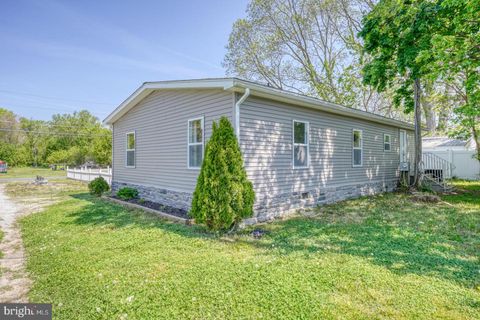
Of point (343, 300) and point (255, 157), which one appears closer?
point (343, 300)

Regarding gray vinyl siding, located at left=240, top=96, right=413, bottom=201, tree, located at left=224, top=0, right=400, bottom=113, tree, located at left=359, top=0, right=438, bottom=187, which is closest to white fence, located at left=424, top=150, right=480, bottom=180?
tree, located at left=224, top=0, right=400, bottom=113

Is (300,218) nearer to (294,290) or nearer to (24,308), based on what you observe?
(294,290)

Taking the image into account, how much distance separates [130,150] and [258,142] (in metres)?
6.21

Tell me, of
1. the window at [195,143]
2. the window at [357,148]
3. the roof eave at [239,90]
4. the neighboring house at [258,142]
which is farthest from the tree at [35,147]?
the window at [357,148]

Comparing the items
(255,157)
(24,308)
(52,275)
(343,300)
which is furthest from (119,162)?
(343,300)

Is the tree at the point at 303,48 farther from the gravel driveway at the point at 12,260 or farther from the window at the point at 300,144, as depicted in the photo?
the gravel driveway at the point at 12,260

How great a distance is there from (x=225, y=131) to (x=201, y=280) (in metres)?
3.04

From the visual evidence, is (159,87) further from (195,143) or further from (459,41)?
(459,41)

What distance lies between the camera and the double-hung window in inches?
401

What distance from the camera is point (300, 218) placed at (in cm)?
666

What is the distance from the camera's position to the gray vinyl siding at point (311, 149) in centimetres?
636

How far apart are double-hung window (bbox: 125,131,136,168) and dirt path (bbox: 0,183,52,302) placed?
10.7ft

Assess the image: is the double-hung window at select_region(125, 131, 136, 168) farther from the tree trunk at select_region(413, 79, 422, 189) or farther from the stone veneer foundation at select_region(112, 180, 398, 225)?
the tree trunk at select_region(413, 79, 422, 189)

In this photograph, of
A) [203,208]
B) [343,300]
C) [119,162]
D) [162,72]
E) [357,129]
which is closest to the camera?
[343,300]
